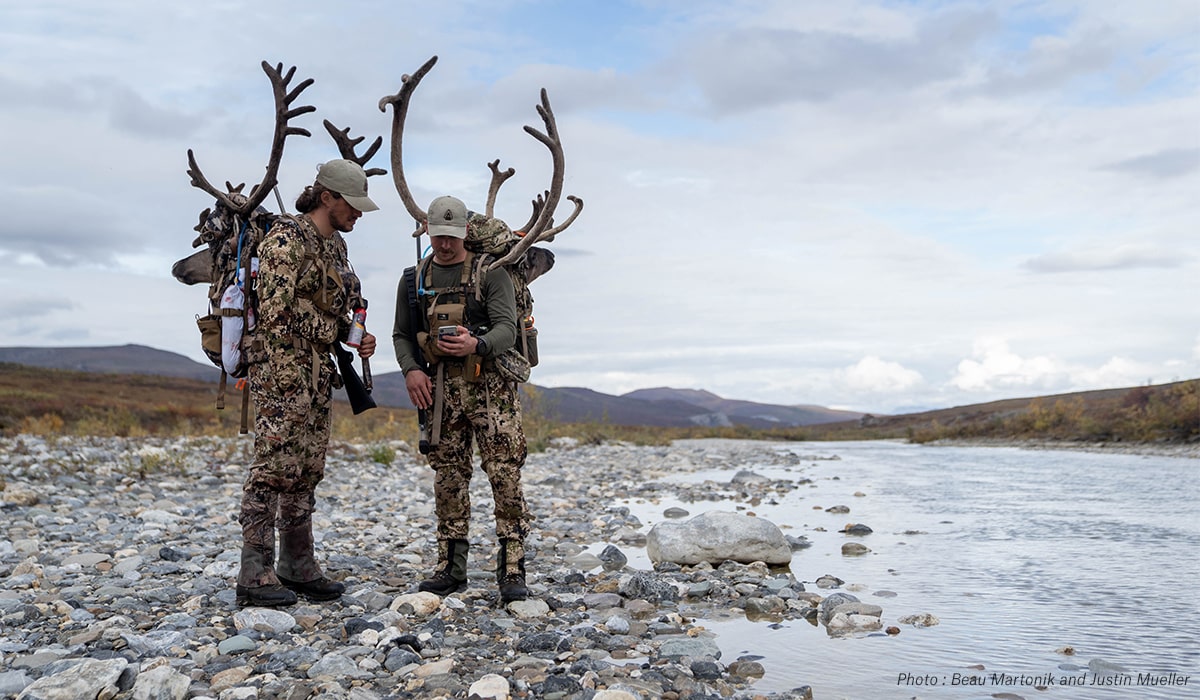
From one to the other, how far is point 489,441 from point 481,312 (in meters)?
0.84

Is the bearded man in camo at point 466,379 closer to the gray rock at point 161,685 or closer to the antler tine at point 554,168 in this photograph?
the antler tine at point 554,168

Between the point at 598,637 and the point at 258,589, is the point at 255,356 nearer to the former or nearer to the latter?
the point at 258,589

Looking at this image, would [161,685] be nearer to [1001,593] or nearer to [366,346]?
[366,346]

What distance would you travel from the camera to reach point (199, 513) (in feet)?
30.3

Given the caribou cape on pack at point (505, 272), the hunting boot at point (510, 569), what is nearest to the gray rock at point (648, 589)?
the hunting boot at point (510, 569)

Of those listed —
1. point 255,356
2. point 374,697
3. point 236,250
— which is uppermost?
point 236,250

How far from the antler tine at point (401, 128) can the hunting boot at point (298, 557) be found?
208 centimetres

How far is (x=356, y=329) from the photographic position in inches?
221

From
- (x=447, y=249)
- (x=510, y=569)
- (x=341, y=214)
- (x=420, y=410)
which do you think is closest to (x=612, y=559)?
(x=510, y=569)

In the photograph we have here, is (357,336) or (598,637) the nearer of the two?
(598,637)

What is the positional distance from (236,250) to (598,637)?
3.36m

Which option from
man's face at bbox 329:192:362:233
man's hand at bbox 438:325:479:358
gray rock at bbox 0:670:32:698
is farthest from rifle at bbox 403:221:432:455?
gray rock at bbox 0:670:32:698

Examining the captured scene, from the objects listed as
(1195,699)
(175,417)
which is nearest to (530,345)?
(1195,699)

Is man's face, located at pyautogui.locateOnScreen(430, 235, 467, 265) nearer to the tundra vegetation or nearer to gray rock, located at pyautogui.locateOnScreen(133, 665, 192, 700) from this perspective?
gray rock, located at pyautogui.locateOnScreen(133, 665, 192, 700)
